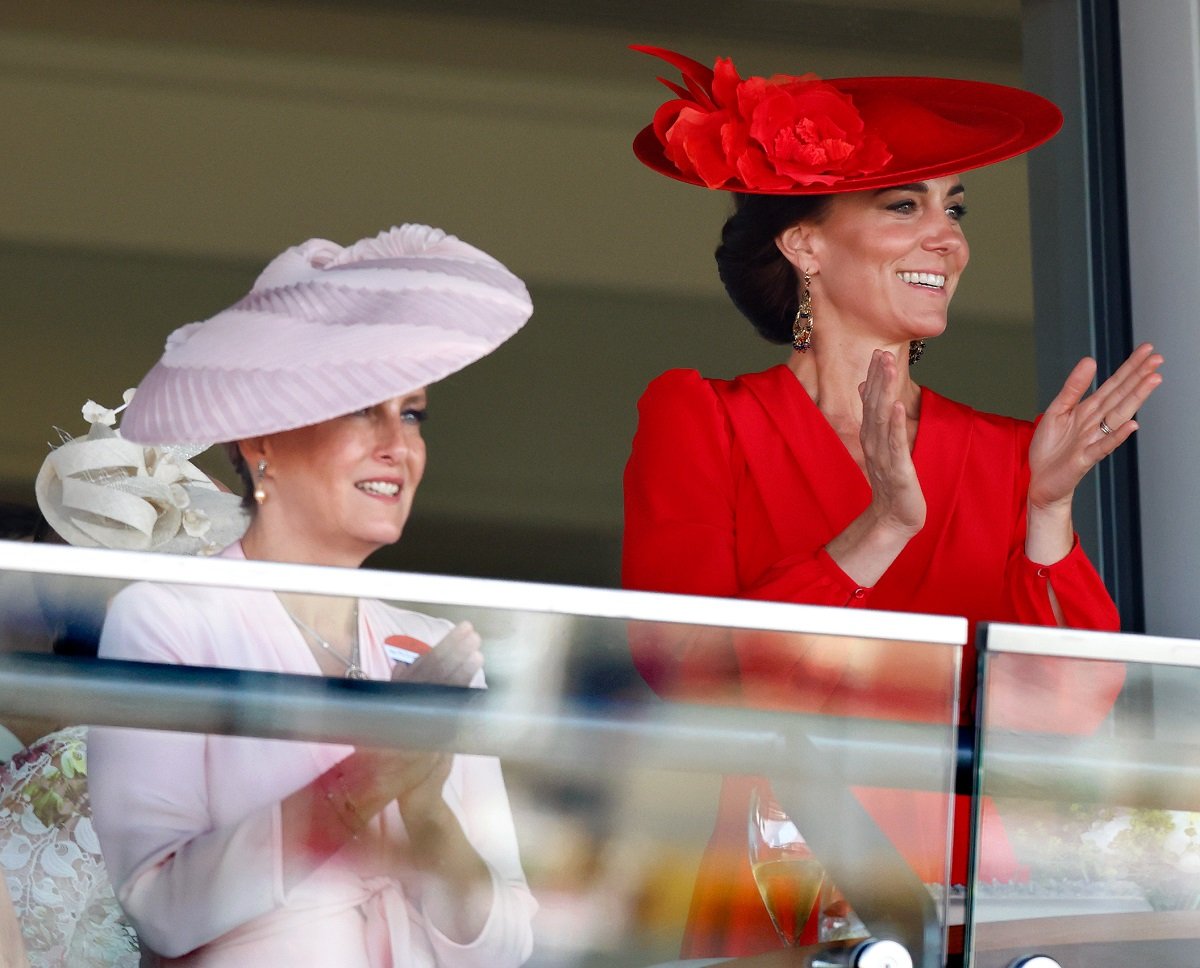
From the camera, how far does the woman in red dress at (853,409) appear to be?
1781 millimetres

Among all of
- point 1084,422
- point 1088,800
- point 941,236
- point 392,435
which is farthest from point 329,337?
point 1088,800

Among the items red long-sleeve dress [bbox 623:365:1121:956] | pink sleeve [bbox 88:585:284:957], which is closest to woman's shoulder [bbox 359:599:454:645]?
pink sleeve [bbox 88:585:284:957]

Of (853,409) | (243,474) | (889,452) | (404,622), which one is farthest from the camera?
(853,409)

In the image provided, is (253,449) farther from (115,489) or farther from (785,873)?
(785,873)

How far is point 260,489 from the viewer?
6.40ft

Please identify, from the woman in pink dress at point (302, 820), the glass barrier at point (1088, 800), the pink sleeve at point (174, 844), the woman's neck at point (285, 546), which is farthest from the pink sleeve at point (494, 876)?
the woman's neck at point (285, 546)

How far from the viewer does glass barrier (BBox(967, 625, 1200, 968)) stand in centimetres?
102

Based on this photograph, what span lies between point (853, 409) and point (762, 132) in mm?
412

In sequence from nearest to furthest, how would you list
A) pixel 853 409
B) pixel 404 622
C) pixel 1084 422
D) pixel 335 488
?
pixel 404 622 → pixel 1084 422 → pixel 335 488 → pixel 853 409

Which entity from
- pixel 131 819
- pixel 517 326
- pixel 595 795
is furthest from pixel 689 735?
pixel 517 326

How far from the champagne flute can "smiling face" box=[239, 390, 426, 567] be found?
3.09ft

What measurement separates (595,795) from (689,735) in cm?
7

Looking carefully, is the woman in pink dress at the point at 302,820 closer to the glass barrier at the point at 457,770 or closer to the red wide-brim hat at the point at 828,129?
the glass barrier at the point at 457,770

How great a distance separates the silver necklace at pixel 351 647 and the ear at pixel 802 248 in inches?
52.1
